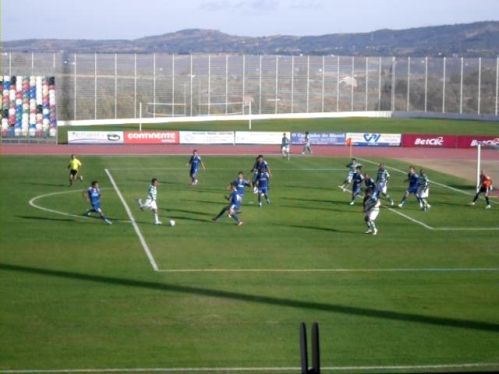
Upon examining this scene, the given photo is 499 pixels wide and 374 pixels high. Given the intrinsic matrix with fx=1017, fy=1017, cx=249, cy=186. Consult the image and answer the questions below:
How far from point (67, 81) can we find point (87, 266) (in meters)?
71.1

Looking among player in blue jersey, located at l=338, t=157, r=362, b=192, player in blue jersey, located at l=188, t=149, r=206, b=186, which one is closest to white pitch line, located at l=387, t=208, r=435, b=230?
player in blue jersey, located at l=338, t=157, r=362, b=192

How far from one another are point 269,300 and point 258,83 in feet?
270

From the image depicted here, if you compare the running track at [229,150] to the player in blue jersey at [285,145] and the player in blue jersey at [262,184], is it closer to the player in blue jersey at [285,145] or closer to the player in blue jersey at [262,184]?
the player in blue jersey at [285,145]

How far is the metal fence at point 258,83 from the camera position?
95.7 m

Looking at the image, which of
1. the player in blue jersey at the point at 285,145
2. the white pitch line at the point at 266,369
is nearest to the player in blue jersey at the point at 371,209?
the white pitch line at the point at 266,369

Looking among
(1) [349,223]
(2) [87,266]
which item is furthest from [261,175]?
(2) [87,266]

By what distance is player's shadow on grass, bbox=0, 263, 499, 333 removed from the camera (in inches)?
795

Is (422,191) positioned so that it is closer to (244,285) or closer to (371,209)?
(371,209)

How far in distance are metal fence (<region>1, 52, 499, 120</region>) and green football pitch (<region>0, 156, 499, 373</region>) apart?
5486 centimetres

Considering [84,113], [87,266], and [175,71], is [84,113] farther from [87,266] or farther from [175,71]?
[87,266]

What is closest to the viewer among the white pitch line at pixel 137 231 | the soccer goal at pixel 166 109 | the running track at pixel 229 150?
the white pitch line at pixel 137 231

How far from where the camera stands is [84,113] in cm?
9262

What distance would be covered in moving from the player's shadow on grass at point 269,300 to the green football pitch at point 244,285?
0.05 m

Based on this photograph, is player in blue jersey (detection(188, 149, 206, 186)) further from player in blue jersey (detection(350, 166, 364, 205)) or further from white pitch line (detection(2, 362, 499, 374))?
white pitch line (detection(2, 362, 499, 374))
